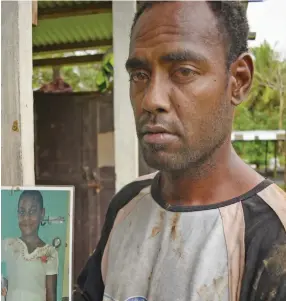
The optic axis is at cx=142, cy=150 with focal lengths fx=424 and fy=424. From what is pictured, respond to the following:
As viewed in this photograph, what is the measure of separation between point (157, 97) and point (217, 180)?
278mm

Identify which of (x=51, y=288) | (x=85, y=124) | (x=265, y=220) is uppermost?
(x=85, y=124)

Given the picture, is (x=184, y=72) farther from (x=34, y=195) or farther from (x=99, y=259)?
(x=99, y=259)

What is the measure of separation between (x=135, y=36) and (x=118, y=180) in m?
1.35

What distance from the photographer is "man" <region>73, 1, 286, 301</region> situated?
36.9 inches

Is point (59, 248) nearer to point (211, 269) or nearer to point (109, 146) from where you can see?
point (211, 269)

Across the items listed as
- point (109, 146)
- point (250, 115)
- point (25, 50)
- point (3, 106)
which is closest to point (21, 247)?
point (3, 106)

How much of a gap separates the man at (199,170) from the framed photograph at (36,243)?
172 millimetres

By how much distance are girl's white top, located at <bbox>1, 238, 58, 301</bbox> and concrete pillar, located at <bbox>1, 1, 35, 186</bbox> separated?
26 centimetres

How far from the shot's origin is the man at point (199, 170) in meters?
0.94

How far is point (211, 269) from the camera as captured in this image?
0.96 m

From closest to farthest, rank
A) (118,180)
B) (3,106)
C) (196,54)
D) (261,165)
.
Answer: (196,54) → (3,106) → (118,180) → (261,165)

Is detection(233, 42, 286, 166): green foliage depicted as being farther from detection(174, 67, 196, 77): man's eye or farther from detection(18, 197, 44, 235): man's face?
detection(174, 67, 196, 77): man's eye

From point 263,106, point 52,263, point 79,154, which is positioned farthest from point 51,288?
point 263,106

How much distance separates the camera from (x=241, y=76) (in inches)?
40.3
